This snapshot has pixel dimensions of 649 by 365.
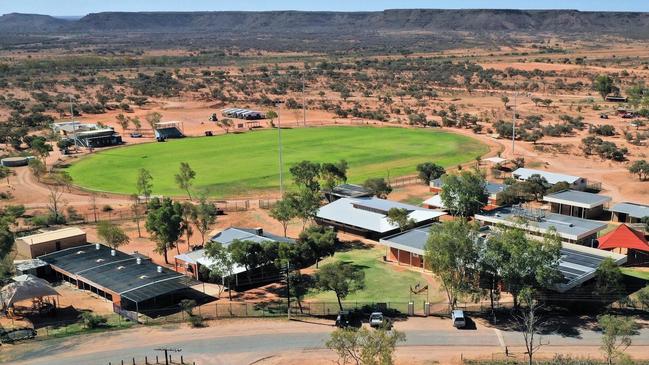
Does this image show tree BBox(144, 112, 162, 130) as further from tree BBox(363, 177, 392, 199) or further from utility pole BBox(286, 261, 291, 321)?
utility pole BBox(286, 261, 291, 321)

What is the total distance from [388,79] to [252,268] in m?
152

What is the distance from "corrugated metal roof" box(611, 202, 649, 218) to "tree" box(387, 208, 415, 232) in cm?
2133

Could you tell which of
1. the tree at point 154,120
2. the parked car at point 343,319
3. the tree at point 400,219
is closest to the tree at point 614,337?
the parked car at point 343,319

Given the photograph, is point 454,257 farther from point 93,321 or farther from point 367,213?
point 93,321

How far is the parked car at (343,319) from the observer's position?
150 feet

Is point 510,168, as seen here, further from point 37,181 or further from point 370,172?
point 37,181

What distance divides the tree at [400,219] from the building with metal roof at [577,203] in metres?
16.8

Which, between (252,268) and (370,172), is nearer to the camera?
(252,268)

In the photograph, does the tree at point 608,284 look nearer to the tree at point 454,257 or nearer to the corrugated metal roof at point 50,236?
the tree at point 454,257

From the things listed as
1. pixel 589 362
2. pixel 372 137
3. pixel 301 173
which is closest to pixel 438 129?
pixel 372 137

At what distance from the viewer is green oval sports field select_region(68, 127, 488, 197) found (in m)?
89.2

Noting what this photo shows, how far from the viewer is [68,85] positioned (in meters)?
192

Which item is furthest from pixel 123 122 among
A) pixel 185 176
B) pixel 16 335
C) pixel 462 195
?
pixel 16 335

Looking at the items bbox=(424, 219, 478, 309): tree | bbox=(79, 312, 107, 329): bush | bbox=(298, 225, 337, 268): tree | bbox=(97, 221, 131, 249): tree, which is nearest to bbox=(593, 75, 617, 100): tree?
bbox=(298, 225, 337, 268): tree
